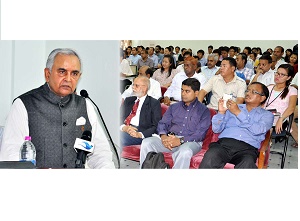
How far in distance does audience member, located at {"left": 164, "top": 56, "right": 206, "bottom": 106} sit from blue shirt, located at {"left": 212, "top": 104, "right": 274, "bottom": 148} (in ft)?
1.35

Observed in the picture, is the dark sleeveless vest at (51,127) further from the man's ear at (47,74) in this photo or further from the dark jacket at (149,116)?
the dark jacket at (149,116)

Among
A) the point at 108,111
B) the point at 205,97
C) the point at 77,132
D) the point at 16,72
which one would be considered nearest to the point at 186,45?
the point at 205,97

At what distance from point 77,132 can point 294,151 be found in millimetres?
2036

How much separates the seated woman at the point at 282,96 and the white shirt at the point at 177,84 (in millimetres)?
651

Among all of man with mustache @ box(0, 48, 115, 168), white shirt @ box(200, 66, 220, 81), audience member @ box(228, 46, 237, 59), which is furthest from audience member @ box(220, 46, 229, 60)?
man with mustache @ box(0, 48, 115, 168)

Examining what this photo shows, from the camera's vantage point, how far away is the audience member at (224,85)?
452 centimetres

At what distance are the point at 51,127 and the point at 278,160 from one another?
214 centimetres

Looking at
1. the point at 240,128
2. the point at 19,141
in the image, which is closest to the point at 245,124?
the point at 240,128

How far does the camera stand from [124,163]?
14.8 feet

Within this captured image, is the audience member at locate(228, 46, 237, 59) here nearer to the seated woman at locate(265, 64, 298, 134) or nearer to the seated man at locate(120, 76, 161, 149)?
the seated woman at locate(265, 64, 298, 134)

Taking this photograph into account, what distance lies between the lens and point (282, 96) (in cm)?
448

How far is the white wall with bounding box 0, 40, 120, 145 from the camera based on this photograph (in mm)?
4234

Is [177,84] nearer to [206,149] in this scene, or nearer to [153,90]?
[153,90]
